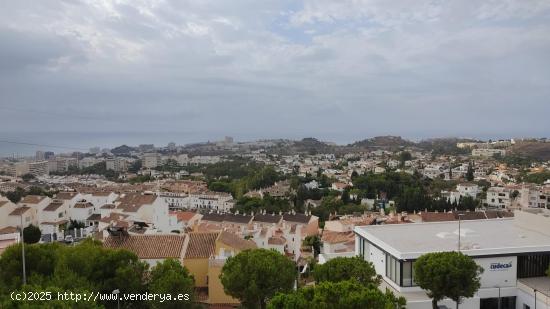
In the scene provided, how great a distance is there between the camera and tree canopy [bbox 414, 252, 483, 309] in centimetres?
1087

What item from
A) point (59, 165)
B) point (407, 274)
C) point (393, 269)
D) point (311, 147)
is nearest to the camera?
point (407, 274)

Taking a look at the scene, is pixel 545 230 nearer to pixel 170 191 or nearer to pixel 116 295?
pixel 116 295

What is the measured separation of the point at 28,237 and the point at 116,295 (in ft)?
70.8

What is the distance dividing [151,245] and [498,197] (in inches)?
1797

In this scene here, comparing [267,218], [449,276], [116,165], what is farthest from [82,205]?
[116,165]

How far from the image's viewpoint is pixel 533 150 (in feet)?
339

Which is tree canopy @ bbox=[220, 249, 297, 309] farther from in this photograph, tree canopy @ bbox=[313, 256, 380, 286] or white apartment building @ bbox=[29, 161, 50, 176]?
white apartment building @ bbox=[29, 161, 50, 176]

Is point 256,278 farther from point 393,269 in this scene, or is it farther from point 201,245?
point 393,269

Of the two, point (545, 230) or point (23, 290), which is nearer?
point (23, 290)

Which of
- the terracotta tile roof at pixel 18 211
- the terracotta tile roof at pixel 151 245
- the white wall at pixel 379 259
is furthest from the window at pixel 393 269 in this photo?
the terracotta tile roof at pixel 18 211

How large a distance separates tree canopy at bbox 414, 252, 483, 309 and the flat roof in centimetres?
179

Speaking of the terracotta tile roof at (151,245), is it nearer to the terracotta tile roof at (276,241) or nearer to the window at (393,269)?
the window at (393,269)

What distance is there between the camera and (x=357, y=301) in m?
7.56

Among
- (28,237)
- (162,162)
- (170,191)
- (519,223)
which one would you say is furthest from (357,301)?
(162,162)
